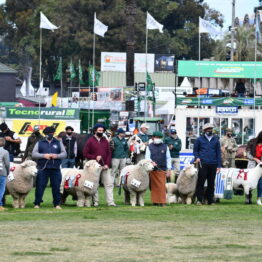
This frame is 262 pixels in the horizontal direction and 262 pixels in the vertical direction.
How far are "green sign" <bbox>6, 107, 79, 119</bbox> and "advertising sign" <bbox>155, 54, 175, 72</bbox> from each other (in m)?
62.7

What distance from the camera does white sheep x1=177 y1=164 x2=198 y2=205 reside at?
→ 24.3 metres

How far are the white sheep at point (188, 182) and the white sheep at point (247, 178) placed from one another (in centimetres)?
103

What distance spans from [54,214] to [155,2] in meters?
92.3

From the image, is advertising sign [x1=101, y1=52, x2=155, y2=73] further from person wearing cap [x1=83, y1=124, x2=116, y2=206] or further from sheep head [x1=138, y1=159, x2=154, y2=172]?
person wearing cap [x1=83, y1=124, x2=116, y2=206]

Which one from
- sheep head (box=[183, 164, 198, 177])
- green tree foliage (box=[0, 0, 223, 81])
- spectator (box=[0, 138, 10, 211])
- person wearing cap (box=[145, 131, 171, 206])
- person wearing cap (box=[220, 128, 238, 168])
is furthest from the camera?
green tree foliage (box=[0, 0, 223, 81])

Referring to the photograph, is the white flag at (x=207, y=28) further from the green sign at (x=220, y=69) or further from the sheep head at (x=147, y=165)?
the sheep head at (x=147, y=165)

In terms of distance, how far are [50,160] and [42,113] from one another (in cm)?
2395

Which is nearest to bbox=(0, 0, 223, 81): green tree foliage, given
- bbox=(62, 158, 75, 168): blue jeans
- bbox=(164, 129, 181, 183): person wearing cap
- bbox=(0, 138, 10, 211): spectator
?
bbox=(164, 129, 181, 183): person wearing cap

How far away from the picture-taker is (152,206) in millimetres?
24047

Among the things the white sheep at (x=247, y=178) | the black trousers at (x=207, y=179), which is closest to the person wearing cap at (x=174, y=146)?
the white sheep at (x=247, y=178)

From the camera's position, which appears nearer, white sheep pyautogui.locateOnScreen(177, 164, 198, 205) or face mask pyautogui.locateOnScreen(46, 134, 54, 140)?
face mask pyautogui.locateOnScreen(46, 134, 54, 140)

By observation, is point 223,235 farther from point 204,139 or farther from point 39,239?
point 204,139

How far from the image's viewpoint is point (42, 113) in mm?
46531

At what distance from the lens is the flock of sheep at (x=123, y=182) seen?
22.8m
